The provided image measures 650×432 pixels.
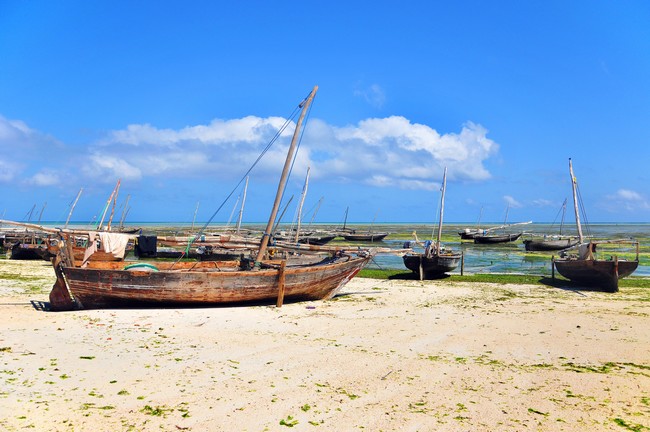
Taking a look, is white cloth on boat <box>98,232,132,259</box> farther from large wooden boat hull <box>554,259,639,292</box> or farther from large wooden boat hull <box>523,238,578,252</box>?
large wooden boat hull <box>523,238,578,252</box>

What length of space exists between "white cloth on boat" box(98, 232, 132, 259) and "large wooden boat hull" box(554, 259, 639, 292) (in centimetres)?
1891

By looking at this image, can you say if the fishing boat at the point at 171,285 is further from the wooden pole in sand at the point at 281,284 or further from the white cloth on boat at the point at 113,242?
the white cloth on boat at the point at 113,242

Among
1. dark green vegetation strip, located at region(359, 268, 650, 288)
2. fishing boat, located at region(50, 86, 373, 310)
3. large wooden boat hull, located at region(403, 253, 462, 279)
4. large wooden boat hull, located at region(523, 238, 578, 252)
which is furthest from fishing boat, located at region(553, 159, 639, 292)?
large wooden boat hull, located at region(523, 238, 578, 252)

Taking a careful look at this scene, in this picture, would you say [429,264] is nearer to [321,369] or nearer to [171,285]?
[171,285]

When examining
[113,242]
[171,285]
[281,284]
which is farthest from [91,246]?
[281,284]

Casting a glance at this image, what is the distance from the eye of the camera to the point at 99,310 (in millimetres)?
13117

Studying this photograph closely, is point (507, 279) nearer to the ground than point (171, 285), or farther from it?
nearer to the ground

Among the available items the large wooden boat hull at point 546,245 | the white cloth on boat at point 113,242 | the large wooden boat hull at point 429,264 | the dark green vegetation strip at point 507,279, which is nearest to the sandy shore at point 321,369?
the white cloth on boat at point 113,242

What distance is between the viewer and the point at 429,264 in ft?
74.8

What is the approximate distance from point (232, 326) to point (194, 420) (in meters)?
5.76

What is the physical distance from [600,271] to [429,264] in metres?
7.31

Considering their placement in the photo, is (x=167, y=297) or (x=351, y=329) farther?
(x=167, y=297)

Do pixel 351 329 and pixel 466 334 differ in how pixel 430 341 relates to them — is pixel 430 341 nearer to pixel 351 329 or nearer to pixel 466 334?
pixel 466 334

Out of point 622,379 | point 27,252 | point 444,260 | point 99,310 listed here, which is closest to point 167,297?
point 99,310
